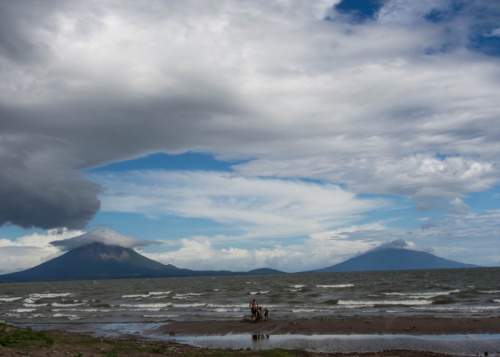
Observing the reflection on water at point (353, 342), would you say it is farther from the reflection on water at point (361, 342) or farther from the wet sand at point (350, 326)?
the wet sand at point (350, 326)

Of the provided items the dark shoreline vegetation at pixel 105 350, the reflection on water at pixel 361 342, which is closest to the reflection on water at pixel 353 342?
the reflection on water at pixel 361 342

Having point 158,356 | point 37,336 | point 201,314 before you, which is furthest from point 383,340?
point 201,314

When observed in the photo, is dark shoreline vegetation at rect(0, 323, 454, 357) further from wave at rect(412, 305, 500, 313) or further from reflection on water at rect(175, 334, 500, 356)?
wave at rect(412, 305, 500, 313)

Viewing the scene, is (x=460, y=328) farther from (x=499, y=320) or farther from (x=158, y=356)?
(x=158, y=356)

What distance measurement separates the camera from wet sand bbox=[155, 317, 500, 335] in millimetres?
30797

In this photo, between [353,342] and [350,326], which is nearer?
[353,342]

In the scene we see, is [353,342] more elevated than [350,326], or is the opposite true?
[350,326]

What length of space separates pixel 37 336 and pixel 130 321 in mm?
20020

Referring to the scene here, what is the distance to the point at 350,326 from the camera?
32.7 meters

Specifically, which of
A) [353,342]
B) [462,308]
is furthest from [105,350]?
[462,308]

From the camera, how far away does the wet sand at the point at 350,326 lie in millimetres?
30797

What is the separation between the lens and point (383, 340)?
2758 cm

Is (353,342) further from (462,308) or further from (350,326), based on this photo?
(462,308)

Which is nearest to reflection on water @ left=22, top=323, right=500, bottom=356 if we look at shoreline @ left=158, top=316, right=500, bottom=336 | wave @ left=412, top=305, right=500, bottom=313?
shoreline @ left=158, top=316, right=500, bottom=336
